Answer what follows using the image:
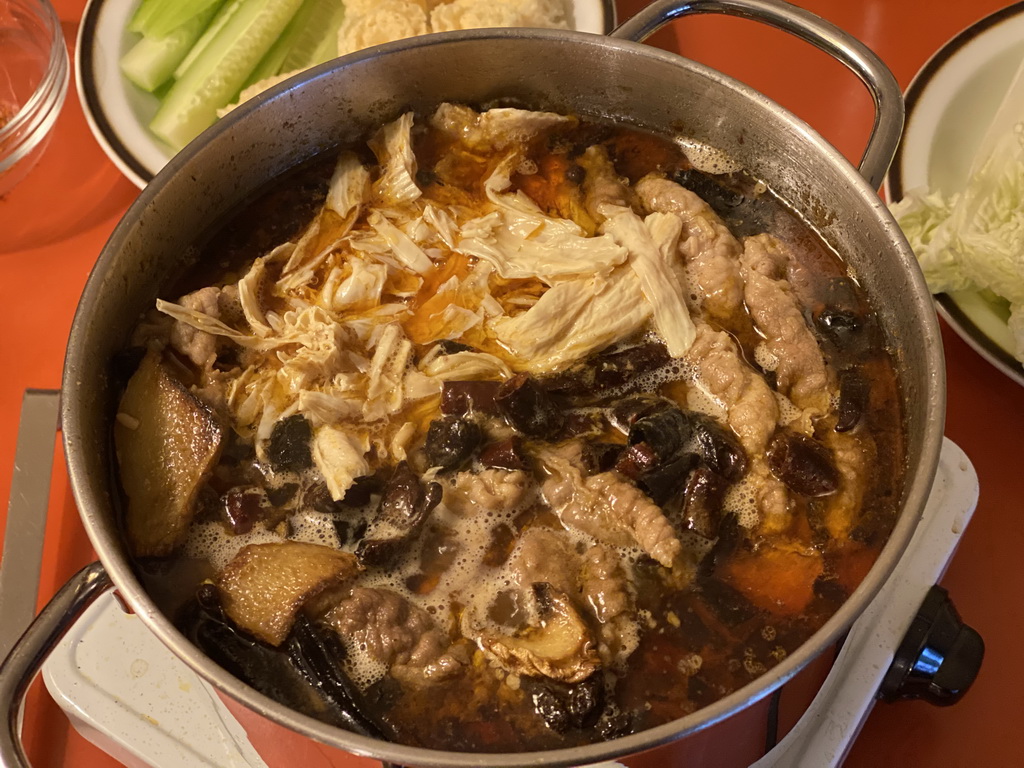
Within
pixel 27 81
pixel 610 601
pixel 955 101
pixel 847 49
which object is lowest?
pixel 610 601

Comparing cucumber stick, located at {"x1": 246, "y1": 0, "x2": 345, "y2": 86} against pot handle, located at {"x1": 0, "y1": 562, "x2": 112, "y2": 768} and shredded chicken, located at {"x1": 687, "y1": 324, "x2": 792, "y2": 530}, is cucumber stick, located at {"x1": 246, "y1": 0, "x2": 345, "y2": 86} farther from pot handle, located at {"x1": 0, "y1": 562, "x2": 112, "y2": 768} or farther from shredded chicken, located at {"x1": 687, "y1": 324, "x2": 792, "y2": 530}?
pot handle, located at {"x1": 0, "y1": 562, "x2": 112, "y2": 768}

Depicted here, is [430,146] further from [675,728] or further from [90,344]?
[675,728]

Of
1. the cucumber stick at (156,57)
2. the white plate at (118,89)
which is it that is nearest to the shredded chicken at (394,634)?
the white plate at (118,89)

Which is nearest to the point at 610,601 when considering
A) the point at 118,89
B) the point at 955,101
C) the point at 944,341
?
the point at 944,341

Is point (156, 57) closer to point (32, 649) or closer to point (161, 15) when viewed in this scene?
point (161, 15)

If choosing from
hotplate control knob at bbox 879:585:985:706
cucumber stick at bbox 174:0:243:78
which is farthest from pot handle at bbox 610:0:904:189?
cucumber stick at bbox 174:0:243:78
